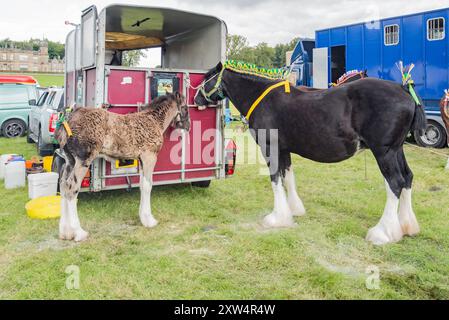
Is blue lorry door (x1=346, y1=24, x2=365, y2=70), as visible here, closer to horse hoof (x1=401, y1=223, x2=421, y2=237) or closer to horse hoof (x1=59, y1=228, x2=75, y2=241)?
horse hoof (x1=401, y1=223, x2=421, y2=237)

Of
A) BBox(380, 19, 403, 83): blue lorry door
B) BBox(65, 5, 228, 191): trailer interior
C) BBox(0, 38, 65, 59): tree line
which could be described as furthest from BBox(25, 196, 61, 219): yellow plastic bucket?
BBox(0, 38, 65, 59): tree line

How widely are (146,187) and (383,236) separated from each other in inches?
115

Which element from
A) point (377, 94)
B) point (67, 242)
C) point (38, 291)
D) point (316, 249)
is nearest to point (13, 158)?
point (67, 242)

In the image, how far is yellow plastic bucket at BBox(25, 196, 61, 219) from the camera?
540 cm

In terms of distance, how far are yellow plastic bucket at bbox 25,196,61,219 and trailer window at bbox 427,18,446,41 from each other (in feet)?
34.8

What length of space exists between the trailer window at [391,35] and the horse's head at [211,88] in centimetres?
846

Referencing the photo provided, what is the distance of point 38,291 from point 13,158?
5.13 m

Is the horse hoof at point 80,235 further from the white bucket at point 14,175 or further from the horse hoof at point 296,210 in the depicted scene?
the white bucket at point 14,175

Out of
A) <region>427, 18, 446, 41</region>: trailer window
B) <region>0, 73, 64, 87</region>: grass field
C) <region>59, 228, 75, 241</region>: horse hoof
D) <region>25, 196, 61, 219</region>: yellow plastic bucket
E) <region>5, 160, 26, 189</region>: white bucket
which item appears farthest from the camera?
<region>0, 73, 64, 87</region>: grass field

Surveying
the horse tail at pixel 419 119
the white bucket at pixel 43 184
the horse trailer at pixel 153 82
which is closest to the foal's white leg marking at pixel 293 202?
the horse trailer at pixel 153 82

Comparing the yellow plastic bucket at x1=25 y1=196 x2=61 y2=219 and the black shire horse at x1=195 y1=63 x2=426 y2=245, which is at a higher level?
the black shire horse at x1=195 y1=63 x2=426 y2=245

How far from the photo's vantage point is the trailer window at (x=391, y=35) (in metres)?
11.9

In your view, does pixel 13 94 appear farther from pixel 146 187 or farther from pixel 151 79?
pixel 146 187
